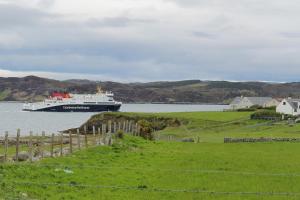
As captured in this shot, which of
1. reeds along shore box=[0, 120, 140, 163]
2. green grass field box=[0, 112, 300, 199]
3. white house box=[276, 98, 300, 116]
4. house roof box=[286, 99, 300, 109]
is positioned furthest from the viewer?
house roof box=[286, 99, 300, 109]

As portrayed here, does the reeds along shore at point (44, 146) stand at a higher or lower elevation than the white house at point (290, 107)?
lower

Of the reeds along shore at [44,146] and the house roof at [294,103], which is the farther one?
the house roof at [294,103]

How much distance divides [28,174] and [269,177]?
10743mm

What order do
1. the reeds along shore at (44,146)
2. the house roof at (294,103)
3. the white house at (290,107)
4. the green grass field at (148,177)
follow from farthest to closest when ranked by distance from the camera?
1. the house roof at (294,103)
2. the white house at (290,107)
3. the reeds along shore at (44,146)
4. the green grass field at (148,177)

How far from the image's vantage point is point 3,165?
78.0ft

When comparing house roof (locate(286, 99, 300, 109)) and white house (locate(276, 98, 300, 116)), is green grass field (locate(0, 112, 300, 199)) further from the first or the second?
house roof (locate(286, 99, 300, 109))

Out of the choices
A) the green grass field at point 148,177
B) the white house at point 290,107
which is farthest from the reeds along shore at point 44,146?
the white house at point 290,107

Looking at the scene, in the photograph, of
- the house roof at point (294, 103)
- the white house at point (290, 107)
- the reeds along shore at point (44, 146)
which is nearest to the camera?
the reeds along shore at point (44, 146)

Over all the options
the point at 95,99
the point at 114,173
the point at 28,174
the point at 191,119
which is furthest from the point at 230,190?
the point at 95,99

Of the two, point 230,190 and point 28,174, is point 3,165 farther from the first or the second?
point 230,190

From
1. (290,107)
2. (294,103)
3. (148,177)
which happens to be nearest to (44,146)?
(148,177)

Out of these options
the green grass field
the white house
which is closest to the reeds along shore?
the green grass field

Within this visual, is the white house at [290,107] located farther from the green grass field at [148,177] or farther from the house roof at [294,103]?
the green grass field at [148,177]

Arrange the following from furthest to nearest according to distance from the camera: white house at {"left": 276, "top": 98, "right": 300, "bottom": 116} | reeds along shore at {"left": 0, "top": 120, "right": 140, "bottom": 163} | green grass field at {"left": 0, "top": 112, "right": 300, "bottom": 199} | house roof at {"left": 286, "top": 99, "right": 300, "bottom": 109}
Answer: house roof at {"left": 286, "top": 99, "right": 300, "bottom": 109}
white house at {"left": 276, "top": 98, "right": 300, "bottom": 116}
reeds along shore at {"left": 0, "top": 120, "right": 140, "bottom": 163}
green grass field at {"left": 0, "top": 112, "right": 300, "bottom": 199}
